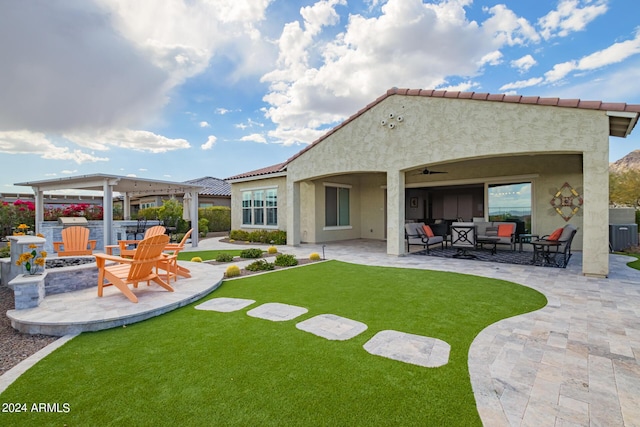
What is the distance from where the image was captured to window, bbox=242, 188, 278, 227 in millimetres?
16266

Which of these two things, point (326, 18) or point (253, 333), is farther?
point (326, 18)

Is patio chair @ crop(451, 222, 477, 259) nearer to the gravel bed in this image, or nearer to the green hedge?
the green hedge

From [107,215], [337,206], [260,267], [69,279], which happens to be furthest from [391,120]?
[107,215]

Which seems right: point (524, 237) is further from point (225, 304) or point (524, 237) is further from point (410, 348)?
point (225, 304)

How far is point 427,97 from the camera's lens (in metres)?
9.80

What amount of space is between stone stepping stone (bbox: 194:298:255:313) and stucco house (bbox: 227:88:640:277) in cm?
660

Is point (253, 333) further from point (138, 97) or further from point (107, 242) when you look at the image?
point (138, 97)

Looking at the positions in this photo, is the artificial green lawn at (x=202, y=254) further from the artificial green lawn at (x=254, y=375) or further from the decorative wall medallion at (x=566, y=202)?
the decorative wall medallion at (x=566, y=202)

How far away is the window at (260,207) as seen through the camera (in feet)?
53.4

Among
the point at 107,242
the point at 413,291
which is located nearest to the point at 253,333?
the point at 413,291

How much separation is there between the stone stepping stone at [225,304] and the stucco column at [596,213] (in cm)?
781

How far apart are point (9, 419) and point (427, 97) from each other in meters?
10.9

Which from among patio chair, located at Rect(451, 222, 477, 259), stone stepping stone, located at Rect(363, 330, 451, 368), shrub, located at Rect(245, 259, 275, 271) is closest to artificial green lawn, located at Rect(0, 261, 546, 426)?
stone stepping stone, located at Rect(363, 330, 451, 368)

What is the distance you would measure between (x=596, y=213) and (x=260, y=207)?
45.5 feet
